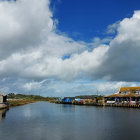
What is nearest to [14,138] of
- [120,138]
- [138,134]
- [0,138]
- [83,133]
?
[0,138]

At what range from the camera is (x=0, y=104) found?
217 feet

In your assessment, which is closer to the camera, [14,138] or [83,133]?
[14,138]

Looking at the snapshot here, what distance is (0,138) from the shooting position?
2567cm

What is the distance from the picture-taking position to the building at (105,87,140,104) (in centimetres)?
8241

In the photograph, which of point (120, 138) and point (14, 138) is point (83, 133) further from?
point (14, 138)

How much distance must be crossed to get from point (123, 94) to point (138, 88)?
8388mm

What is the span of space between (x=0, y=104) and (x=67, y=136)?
4686 cm

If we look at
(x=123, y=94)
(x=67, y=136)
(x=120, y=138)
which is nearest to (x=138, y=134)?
(x=120, y=138)

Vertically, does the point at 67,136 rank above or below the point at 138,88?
below

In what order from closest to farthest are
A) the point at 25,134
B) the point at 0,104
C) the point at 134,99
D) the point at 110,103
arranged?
the point at 25,134
the point at 0,104
the point at 134,99
the point at 110,103

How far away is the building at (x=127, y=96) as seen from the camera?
82412 mm

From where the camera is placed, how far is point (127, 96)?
84750 millimetres

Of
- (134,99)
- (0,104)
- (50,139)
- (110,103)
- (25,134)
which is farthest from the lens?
(110,103)

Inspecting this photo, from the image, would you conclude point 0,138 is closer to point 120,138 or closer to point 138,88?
point 120,138
